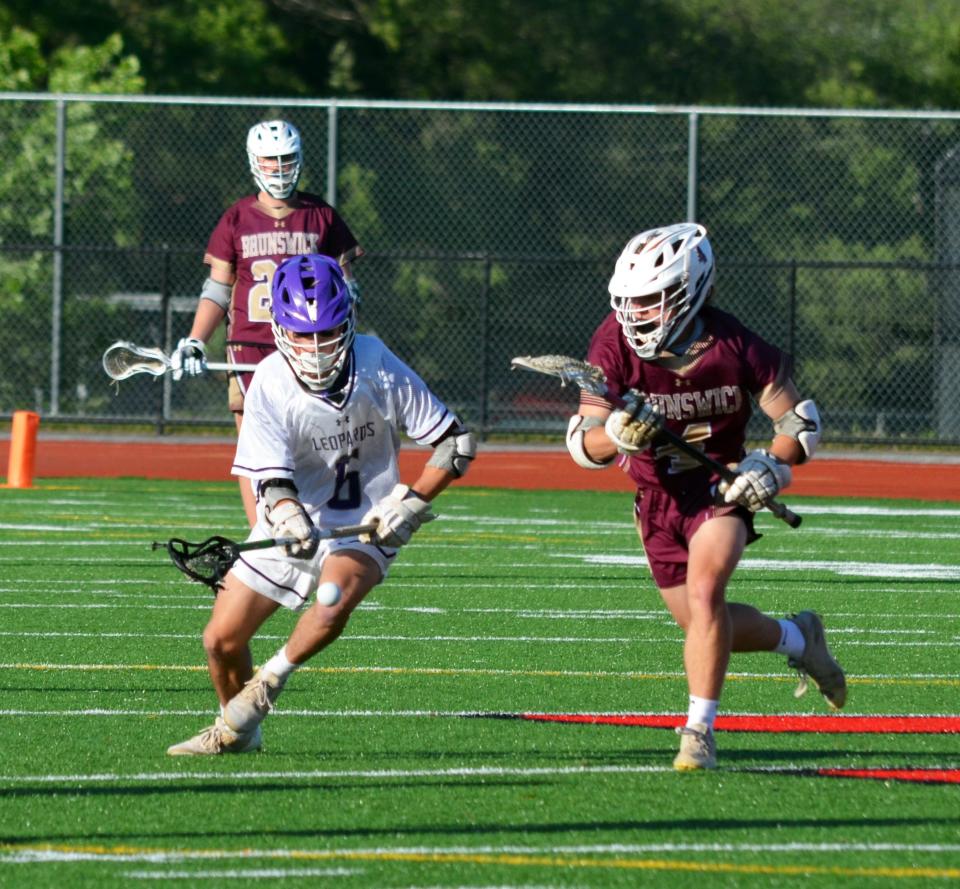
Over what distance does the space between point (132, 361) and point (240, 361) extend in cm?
58

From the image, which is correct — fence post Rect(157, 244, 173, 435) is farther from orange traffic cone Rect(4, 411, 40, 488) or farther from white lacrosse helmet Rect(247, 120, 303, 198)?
white lacrosse helmet Rect(247, 120, 303, 198)

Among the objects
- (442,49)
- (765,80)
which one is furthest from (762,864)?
(765,80)

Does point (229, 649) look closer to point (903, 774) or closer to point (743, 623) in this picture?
point (743, 623)

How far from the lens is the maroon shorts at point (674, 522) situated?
21.2 feet

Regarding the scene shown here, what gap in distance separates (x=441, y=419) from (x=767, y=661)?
2757 millimetres

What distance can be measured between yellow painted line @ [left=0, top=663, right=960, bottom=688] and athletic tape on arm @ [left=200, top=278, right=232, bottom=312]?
2.60m

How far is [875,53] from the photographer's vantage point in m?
46.0

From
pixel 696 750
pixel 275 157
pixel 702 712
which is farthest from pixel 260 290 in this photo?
pixel 696 750

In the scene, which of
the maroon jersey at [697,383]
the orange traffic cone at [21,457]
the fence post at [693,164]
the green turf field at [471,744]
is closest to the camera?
the green turf field at [471,744]

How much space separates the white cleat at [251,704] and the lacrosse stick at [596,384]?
124 cm

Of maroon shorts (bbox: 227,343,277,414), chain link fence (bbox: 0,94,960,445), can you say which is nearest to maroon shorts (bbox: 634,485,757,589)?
maroon shorts (bbox: 227,343,277,414)

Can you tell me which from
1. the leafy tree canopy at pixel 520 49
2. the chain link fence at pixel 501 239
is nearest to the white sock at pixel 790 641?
the chain link fence at pixel 501 239

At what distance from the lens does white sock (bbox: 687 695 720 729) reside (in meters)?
6.11

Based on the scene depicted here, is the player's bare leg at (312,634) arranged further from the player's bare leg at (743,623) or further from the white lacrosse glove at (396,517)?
the player's bare leg at (743,623)
